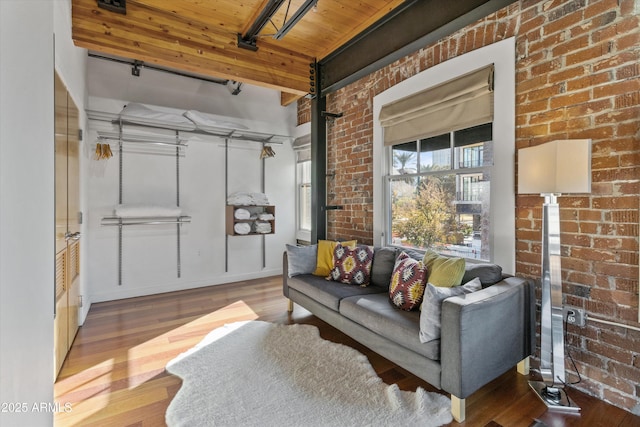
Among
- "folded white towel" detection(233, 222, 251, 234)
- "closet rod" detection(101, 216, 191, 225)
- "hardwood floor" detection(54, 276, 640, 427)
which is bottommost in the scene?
"hardwood floor" detection(54, 276, 640, 427)

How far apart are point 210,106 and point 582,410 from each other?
16.9 feet

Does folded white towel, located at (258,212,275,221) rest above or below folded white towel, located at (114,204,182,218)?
below

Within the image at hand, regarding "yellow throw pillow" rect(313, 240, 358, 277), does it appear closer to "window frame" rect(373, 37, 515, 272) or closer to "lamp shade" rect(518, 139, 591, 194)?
"window frame" rect(373, 37, 515, 272)

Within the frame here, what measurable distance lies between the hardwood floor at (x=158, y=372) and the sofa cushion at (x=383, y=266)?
1.99 ft

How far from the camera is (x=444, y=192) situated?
9.73 feet

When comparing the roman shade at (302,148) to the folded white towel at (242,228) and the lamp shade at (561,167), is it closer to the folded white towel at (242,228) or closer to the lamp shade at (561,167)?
the folded white towel at (242,228)

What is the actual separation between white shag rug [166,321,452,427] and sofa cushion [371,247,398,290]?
0.71 m

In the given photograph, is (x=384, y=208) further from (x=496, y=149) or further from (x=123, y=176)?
(x=123, y=176)

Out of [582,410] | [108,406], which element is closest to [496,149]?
[582,410]

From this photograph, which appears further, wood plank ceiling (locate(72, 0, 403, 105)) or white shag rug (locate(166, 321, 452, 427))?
wood plank ceiling (locate(72, 0, 403, 105))

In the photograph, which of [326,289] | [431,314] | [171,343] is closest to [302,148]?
[326,289]

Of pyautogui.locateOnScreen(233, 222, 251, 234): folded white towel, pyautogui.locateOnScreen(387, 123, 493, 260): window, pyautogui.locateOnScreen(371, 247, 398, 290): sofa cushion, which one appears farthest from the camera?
pyautogui.locateOnScreen(233, 222, 251, 234): folded white towel

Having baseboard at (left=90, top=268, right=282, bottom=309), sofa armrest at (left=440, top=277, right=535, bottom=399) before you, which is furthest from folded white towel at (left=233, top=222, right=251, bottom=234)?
sofa armrest at (left=440, top=277, right=535, bottom=399)

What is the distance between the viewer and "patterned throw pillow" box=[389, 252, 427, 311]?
230 cm
